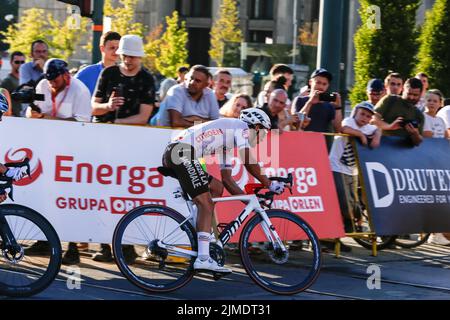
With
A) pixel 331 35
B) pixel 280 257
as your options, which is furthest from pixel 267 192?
pixel 331 35

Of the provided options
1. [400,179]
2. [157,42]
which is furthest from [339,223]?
[157,42]

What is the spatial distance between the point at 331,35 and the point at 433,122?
78.9 inches

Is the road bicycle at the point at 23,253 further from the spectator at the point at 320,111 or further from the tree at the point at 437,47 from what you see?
the tree at the point at 437,47

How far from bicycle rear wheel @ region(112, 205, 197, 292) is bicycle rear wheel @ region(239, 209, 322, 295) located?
0.50 metres

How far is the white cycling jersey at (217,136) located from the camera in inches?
351

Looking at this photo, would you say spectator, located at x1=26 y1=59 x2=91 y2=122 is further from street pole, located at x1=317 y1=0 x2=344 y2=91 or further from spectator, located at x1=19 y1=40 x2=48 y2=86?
street pole, located at x1=317 y1=0 x2=344 y2=91

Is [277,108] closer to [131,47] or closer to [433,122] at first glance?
[131,47]

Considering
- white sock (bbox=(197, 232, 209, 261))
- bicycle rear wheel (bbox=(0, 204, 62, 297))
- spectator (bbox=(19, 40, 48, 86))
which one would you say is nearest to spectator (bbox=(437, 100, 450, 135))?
spectator (bbox=(19, 40, 48, 86))

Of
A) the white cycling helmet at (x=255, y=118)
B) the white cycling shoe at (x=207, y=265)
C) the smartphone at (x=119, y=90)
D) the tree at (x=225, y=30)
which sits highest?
the tree at (x=225, y=30)

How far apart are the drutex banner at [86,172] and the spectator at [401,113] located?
3.42m

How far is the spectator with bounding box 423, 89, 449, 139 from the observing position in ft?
46.4

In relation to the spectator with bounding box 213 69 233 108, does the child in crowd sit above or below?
below

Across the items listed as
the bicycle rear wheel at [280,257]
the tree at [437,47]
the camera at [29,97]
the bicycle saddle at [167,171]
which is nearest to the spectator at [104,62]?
the camera at [29,97]

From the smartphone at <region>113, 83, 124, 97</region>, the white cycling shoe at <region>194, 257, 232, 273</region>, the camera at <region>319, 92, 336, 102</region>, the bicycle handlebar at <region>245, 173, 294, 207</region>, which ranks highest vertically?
the smartphone at <region>113, 83, 124, 97</region>
